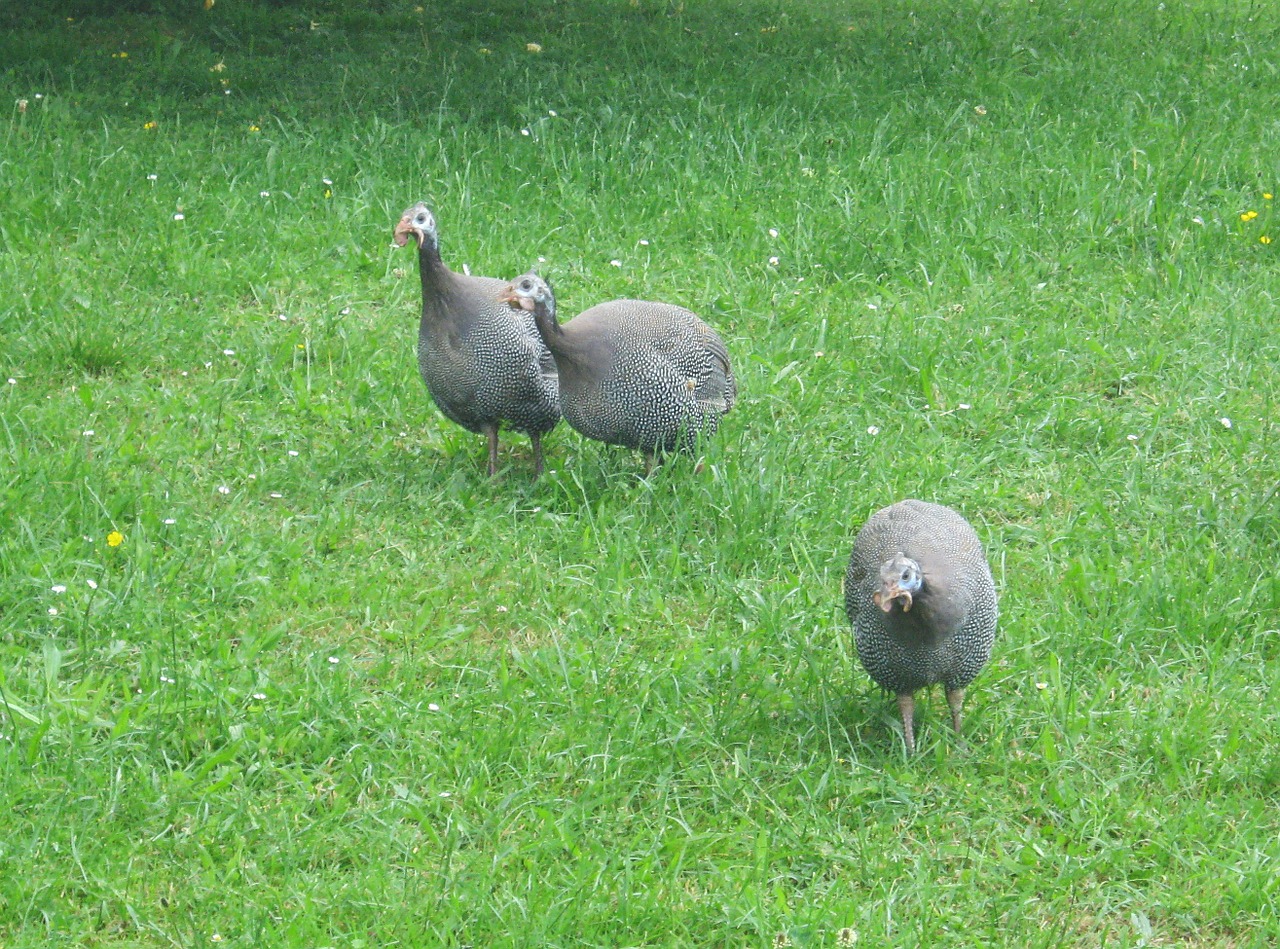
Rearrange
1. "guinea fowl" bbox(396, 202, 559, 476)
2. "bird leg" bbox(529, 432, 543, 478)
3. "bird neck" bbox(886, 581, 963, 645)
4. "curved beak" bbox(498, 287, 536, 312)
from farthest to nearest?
"bird leg" bbox(529, 432, 543, 478) → "guinea fowl" bbox(396, 202, 559, 476) → "curved beak" bbox(498, 287, 536, 312) → "bird neck" bbox(886, 581, 963, 645)

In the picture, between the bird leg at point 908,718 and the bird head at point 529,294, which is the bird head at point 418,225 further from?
the bird leg at point 908,718

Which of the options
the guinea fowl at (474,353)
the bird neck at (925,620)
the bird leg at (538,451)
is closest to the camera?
the bird neck at (925,620)

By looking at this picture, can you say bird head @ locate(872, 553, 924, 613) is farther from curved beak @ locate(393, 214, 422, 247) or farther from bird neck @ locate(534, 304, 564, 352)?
curved beak @ locate(393, 214, 422, 247)

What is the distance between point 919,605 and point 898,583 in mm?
154

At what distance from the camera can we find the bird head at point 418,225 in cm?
491

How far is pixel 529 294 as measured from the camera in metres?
4.81

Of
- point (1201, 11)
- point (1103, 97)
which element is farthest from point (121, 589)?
point (1201, 11)

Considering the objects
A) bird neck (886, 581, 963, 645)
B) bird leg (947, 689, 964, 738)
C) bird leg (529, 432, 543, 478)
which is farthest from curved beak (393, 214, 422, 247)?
bird leg (947, 689, 964, 738)

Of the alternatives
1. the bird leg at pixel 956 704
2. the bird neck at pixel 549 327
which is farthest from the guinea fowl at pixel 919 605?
the bird neck at pixel 549 327

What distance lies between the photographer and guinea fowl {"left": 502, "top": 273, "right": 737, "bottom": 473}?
4.91m

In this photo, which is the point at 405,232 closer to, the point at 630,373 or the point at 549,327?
the point at 549,327

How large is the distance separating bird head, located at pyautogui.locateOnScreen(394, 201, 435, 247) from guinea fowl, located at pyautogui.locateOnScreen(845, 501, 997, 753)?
1.81 m

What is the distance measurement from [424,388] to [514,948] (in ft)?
9.66

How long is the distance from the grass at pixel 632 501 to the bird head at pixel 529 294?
1.99 feet
